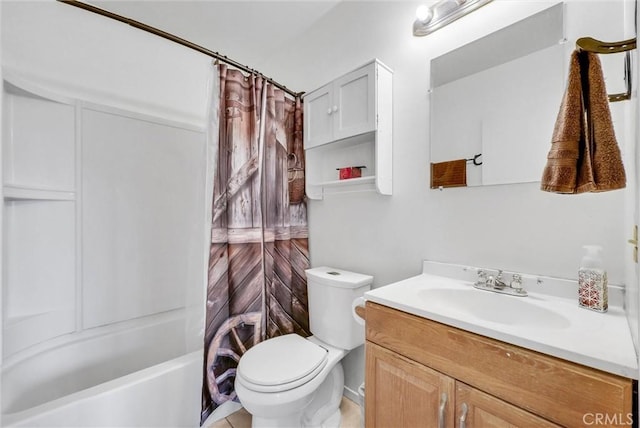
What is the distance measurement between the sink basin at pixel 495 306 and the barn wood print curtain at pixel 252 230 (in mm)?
993

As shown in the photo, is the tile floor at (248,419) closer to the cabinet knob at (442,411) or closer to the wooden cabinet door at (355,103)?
the cabinet knob at (442,411)

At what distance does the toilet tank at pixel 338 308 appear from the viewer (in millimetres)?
1425

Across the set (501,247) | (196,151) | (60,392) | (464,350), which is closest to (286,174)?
(196,151)

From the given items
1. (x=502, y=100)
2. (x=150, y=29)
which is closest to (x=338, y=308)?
(x=502, y=100)

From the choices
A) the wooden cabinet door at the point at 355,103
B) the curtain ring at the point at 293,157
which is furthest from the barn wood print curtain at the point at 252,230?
the wooden cabinet door at the point at 355,103

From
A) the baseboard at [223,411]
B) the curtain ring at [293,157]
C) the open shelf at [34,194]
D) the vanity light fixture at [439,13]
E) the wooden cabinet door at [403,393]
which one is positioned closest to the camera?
the wooden cabinet door at [403,393]

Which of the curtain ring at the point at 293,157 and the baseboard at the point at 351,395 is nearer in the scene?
the baseboard at the point at 351,395

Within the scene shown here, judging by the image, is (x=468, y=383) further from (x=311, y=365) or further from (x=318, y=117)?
(x=318, y=117)

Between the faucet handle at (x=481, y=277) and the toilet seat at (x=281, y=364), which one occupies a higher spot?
the faucet handle at (x=481, y=277)

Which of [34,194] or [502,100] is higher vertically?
[502,100]

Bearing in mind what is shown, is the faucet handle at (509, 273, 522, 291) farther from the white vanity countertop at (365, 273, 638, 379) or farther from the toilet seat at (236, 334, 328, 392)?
the toilet seat at (236, 334, 328, 392)

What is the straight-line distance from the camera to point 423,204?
1334mm

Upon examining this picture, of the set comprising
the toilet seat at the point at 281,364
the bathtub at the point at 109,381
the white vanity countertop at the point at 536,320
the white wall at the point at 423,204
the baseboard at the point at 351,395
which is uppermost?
the white wall at the point at 423,204

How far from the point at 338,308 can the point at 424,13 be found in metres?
1.55
